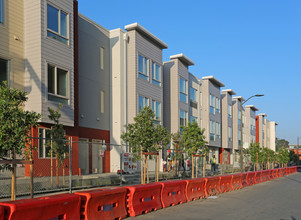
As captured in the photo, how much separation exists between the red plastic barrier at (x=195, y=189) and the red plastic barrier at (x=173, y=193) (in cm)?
32

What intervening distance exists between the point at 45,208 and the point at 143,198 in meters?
4.16

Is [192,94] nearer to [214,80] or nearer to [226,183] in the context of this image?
[214,80]

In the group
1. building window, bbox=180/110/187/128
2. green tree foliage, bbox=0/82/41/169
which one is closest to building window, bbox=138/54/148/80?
building window, bbox=180/110/187/128

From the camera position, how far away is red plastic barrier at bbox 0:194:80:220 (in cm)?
634

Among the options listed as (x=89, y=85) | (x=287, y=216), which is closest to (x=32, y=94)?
(x=89, y=85)

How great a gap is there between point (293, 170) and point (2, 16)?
41851 millimetres

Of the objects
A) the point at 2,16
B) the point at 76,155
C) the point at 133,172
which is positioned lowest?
the point at 133,172

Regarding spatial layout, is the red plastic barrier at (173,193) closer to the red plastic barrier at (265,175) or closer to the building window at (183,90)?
the red plastic barrier at (265,175)

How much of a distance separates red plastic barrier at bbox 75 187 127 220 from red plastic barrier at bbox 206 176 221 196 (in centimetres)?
652

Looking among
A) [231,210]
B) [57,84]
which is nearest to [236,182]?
[231,210]

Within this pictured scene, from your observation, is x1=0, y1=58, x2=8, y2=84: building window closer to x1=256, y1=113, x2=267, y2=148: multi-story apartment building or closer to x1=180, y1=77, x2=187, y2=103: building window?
x1=180, y1=77, x2=187, y2=103: building window

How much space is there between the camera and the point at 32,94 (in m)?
16.9

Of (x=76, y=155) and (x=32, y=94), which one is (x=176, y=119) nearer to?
(x=76, y=155)

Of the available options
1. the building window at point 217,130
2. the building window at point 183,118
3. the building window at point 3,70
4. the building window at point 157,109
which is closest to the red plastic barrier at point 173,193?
the building window at point 3,70
